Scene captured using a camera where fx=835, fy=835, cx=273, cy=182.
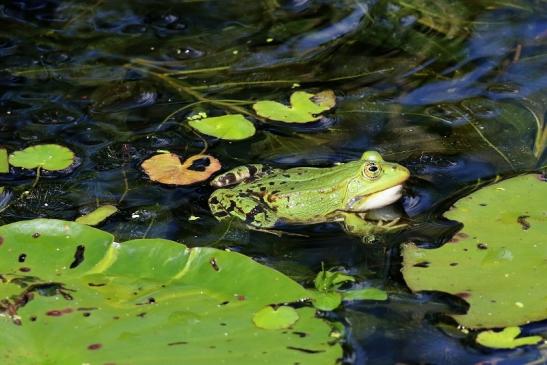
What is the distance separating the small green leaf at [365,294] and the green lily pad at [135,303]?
0.84 feet

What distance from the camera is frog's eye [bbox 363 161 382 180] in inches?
150

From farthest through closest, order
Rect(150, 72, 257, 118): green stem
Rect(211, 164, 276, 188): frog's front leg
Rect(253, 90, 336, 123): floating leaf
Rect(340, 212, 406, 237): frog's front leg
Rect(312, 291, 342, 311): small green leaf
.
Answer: Rect(150, 72, 257, 118): green stem < Rect(253, 90, 336, 123): floating leaf < Rect(211, 164, 276, 188): frog's front leg < Rect(340, 212, 406, 237): frog's front leg < Rect(312, 291, 342, 311): small green leaf

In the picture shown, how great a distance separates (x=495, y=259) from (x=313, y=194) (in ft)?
3.34

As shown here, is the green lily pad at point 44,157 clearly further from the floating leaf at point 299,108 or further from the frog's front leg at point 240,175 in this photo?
the floating leaf at point 299,108

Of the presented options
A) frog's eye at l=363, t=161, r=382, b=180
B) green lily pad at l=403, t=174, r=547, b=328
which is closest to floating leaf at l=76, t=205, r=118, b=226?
frog's eye at l=363, t=161, r=382, b=180

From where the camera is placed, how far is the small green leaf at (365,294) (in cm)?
→ 312

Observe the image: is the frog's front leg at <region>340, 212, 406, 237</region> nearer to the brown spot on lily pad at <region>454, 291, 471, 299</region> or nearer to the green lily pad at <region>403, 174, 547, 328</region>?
the green lily pad at <region>403, 174, 547, 328</region>

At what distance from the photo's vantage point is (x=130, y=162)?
13.9 feet

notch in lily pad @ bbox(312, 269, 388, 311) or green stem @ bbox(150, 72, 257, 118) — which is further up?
green stem @ bbox(150, 72, 257, 118)

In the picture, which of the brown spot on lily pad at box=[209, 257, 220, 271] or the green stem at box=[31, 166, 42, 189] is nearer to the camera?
the brown spot on lily pad at box=[209, 257, 220, 271]

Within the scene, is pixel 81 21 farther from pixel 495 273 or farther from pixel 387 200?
pixel 495 273

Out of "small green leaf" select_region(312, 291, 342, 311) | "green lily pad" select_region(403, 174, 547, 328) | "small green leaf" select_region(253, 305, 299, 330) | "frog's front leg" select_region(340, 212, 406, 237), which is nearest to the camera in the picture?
"small green leaf" select_region(253, 305, 299, 330)

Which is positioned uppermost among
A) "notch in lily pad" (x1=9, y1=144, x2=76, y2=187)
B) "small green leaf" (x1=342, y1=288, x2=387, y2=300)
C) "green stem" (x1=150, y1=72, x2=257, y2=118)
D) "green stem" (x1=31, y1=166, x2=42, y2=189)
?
"green stem" (x1=150, y1=72, x2=257, y2=118)

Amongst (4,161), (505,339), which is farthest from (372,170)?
(4,161)
